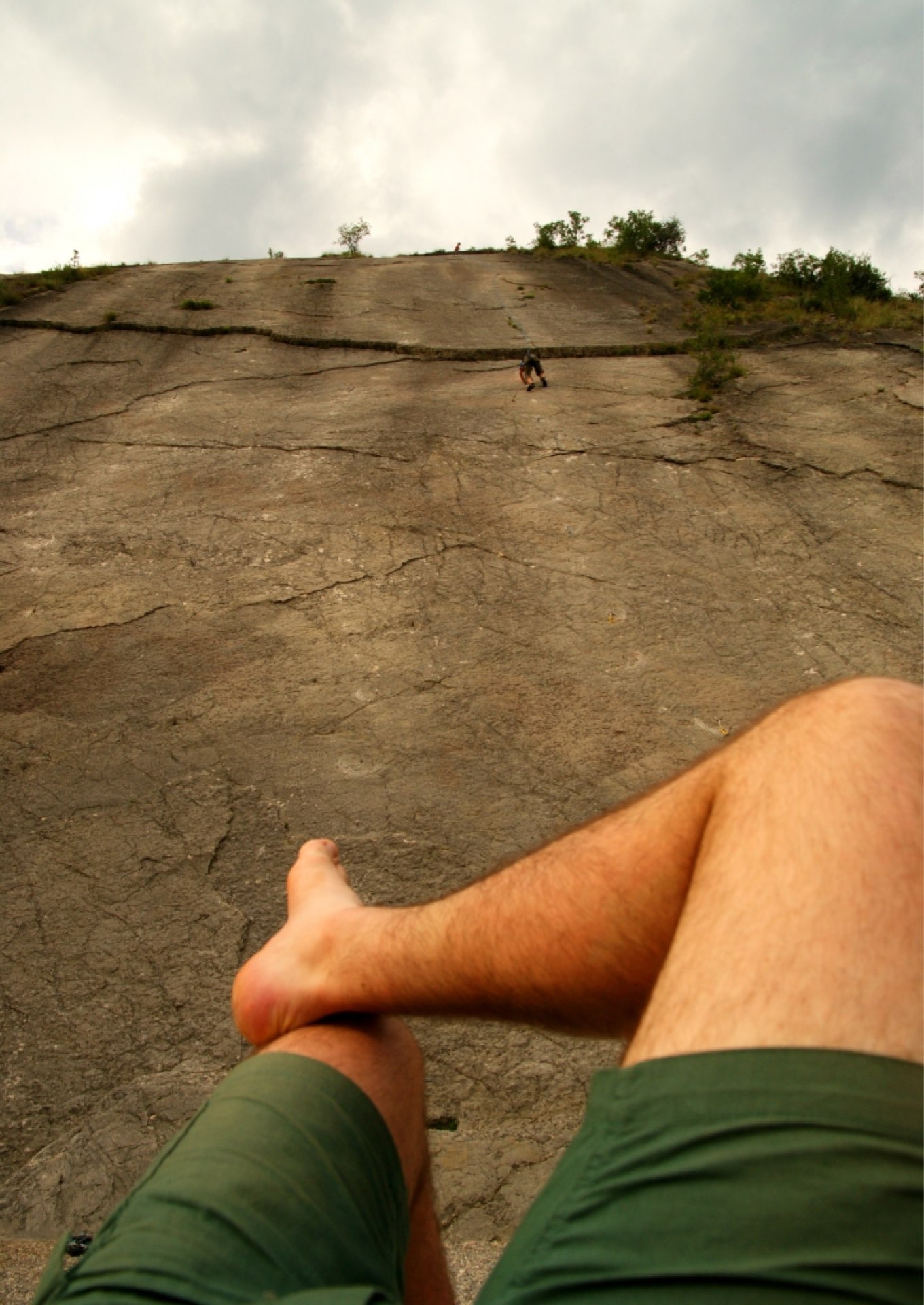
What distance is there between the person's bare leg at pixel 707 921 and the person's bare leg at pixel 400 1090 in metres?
0.04

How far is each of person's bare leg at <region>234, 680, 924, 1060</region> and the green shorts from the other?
4 centimetres

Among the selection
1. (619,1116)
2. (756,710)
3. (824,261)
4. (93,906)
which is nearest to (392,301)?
(824,261)

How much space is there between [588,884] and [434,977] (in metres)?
0.21

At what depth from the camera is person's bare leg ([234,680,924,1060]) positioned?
25.3 inches

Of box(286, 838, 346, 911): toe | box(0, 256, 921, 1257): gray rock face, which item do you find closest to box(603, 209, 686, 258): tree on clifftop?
box(0, 256, 921, 1257): gray rock face

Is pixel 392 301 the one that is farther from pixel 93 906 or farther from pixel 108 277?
pixel 93 906

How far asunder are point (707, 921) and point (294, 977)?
548mm

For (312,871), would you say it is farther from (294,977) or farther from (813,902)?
(813,902)

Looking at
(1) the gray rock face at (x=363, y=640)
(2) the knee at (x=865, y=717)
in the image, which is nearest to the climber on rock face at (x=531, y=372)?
(1) the gray rock face at (x=363, y=640)

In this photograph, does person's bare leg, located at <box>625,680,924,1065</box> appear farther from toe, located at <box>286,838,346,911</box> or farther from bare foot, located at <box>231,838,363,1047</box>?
toe, located at <box>286,838,346,911</box>

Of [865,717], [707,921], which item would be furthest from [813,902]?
[865,717]

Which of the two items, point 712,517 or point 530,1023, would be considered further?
point 712,517

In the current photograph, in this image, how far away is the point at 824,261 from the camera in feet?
31.2

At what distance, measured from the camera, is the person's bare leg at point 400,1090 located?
36.0 inches
